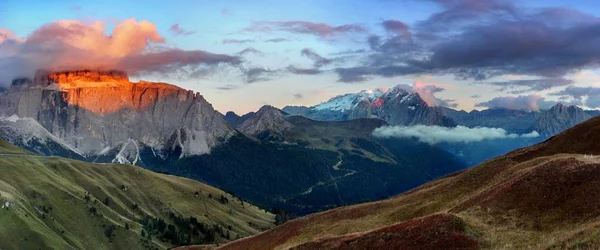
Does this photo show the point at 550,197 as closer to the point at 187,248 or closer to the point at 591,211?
the point at 591,211

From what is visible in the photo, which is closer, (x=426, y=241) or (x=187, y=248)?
(x=426, y=241)

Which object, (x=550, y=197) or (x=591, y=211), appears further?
(x=550, y=197)

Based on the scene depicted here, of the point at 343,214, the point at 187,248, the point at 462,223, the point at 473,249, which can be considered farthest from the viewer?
the point at 187,248

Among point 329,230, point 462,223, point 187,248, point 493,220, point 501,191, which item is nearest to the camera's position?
point 462,223

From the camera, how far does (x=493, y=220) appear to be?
59938 millimetres

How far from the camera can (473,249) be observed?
5012 cm

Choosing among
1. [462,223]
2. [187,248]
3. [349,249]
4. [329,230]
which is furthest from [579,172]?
[187,248]

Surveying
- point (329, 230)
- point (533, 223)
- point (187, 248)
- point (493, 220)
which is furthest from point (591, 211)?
point (187, 248)

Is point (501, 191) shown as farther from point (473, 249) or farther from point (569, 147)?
point (569, 147)

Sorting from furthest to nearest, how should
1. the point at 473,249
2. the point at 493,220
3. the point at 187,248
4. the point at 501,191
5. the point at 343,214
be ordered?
the point at 187,248
the point at 343,214
the point at 501,191
the point at 493,220
the point at 473,249

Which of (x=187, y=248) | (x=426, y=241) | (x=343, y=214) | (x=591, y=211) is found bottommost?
(x=187, y=248)

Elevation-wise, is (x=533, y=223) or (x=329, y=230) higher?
(x=533, y=223)

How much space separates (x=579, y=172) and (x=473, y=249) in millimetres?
21542

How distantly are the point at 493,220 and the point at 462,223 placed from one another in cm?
623
